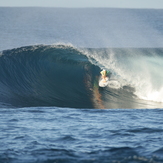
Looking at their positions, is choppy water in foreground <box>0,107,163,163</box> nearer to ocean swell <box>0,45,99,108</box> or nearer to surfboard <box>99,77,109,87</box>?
ocean swell <box>0,45,99,108</box>

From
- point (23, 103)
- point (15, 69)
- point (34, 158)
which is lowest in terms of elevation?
point (34, 158)

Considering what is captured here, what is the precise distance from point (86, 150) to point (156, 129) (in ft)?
8.39

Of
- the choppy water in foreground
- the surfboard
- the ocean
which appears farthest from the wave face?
the choppy water in foreground

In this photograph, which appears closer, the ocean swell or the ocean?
the ocean

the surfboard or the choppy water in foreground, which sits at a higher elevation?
the surfboard

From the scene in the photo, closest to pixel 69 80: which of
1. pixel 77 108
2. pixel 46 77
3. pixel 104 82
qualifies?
pixel 46 77

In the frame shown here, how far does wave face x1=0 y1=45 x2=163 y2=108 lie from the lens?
54.3ft

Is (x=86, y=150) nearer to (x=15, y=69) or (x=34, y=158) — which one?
(x=34, y=158)

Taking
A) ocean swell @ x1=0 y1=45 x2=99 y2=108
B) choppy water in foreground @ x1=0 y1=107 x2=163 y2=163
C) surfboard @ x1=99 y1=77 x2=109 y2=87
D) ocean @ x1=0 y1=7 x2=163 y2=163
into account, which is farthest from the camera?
surfboard @ x1=99 y1=77 x2=109 y2=87

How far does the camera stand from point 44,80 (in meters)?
19.3

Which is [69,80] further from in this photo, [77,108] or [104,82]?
[77,108]

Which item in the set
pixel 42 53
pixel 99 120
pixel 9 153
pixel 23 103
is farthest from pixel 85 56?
pixel 9 153

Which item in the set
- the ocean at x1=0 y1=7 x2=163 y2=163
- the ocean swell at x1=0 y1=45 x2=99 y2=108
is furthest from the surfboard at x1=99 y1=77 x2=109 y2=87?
the ocean swell at x1=0 y1=45 x2=99 y2=108

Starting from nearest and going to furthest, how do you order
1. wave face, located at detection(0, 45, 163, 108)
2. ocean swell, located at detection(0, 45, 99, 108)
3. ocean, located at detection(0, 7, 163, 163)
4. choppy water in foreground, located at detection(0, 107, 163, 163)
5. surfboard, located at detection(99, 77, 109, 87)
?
choppy water in foreground, located at detection(0, 107, 163, 163) < ocean, located at detection(0, 7, 163, 163) < wave face, located at detection(0, 45, 163, 108) < ocean swell, located at detection(0, 45, 99, 108) < surfboard, located at detection(99, 77, 109, 87)
